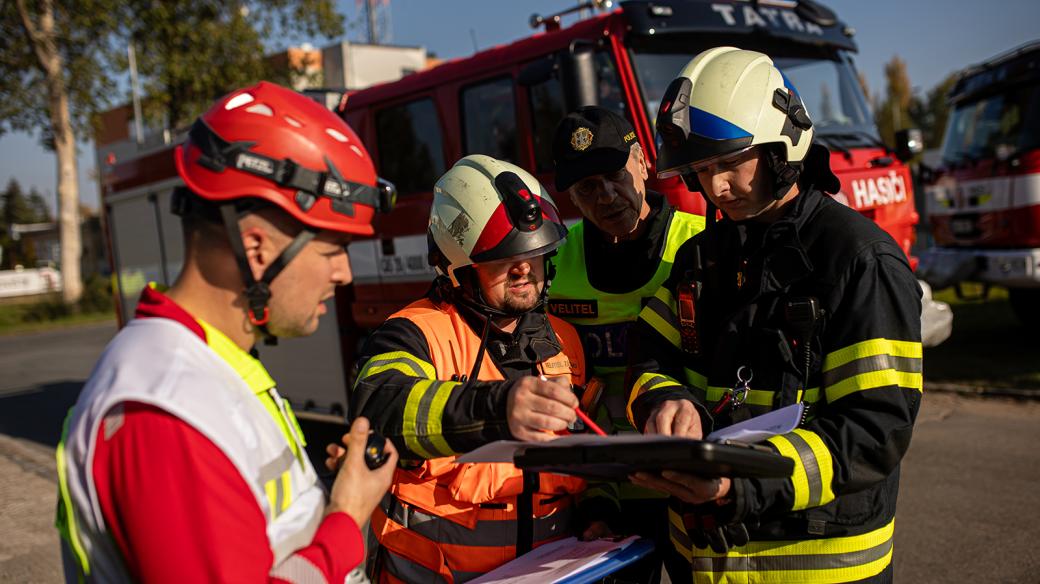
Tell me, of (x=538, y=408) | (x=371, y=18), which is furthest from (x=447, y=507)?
(x=371, y=18)

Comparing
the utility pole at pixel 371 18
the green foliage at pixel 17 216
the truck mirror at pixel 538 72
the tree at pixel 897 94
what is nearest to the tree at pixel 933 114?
the tree at pixel 897 94

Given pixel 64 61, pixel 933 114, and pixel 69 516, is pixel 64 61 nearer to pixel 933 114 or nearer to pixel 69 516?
pixel 69 516

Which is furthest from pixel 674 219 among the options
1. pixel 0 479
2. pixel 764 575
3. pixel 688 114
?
pixel 0 479

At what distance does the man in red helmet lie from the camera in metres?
1.07

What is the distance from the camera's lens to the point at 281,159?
1.33m

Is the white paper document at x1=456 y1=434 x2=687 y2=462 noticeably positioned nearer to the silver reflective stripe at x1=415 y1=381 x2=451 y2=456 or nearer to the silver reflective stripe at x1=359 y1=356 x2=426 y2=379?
the silver reflective stripe at x1=415 y1=381 x2=451 y2=456

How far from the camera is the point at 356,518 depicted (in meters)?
1.31

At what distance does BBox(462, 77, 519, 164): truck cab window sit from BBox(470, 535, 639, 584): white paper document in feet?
11.8

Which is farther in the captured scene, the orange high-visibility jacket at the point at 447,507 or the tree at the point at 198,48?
the tree at the point at 198,48

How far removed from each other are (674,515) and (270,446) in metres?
1.16

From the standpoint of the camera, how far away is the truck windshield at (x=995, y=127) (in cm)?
822

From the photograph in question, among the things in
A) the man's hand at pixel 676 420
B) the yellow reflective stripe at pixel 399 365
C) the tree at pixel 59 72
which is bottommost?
the man's hand at pixel 676 420

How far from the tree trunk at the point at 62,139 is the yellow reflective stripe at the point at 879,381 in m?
22.8

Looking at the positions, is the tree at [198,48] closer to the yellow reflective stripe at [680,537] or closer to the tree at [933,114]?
the yellow reflective stripe at [680,537]
